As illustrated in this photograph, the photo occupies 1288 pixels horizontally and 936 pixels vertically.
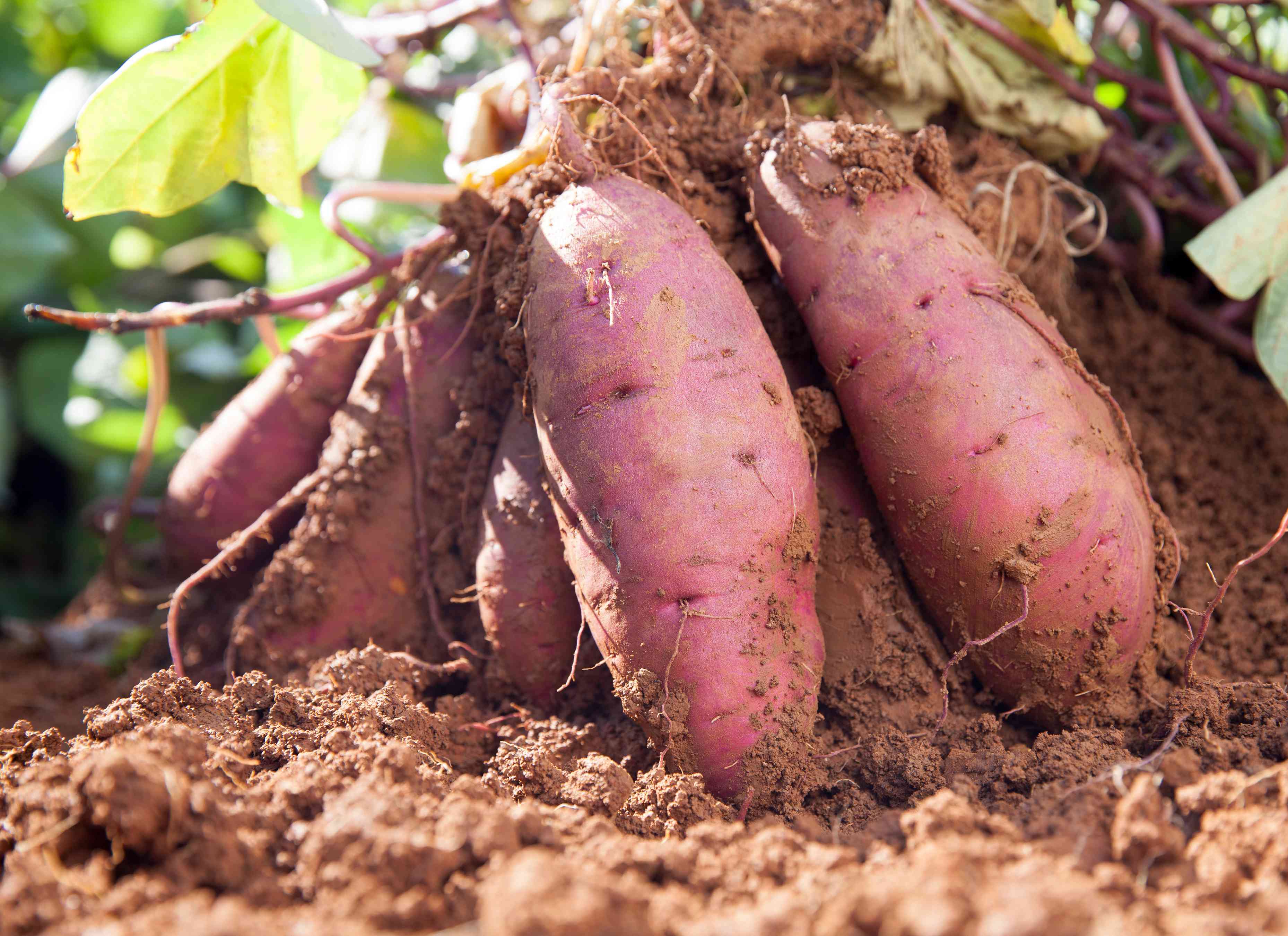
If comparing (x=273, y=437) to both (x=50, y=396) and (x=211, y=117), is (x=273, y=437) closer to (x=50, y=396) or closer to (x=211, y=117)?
(x=211, y=117)

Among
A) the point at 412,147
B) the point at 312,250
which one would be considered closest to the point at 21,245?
the point at 312,250

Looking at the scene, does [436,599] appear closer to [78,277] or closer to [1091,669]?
[1091,669]

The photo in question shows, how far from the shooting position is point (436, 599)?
5.84 ft

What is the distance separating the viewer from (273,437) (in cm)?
199

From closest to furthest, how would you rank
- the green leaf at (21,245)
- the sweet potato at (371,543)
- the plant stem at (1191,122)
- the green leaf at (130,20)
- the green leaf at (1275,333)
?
the green leaf at (1275,333) < the sweet potato at (371,543) < the plant stem at (1191,122) < the green leaf at (21,245) < the green leaf at (130,20)

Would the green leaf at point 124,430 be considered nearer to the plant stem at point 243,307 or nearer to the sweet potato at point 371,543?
the plant stem at point 243,307

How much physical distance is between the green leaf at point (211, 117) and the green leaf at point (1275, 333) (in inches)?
71.0

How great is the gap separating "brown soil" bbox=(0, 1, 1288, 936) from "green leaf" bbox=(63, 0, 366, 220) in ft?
1.45

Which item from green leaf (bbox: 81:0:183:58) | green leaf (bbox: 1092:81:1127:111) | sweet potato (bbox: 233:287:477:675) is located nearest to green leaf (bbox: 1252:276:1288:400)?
green leaf (bbox: 1092:81:1127:111)

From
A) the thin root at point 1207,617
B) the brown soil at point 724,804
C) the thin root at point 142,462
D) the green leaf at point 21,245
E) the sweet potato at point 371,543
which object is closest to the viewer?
the brown soil at point 724,804

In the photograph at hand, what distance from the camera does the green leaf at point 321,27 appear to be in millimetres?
1496

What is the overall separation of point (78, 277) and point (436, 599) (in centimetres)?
240

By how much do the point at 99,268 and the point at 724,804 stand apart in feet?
10.2

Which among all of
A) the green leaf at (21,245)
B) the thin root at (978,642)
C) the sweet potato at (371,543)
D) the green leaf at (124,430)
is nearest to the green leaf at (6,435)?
the green leaf at (124,430)
